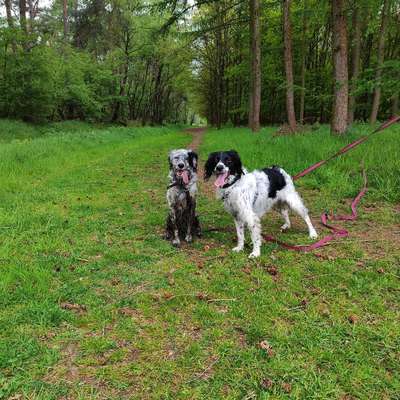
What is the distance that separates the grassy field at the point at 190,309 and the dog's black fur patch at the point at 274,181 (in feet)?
2.64

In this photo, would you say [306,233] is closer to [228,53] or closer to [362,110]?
[362,110]

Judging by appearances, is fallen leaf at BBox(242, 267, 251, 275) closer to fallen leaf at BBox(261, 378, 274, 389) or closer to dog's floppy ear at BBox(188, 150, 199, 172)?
fallen leaf at BBox(261, 378, 274, 389)

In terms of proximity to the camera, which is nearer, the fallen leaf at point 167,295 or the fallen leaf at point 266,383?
the fallen leaf at point 266,383

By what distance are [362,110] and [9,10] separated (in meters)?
29.0

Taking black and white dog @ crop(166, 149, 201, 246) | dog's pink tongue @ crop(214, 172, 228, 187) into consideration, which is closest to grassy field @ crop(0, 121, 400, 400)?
black and white dog @ crop(166, 149, 201, 246)

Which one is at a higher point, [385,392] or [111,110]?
[111,110]

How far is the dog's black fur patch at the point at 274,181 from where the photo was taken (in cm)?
504

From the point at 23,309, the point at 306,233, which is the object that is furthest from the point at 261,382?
the point at 306,233

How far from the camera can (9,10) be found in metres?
23.6

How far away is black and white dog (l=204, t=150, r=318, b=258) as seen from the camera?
15.2ft

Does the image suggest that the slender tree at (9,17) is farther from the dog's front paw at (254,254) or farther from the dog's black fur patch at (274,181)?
the dog's front paw at (254,254)

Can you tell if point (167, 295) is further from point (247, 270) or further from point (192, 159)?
point (192, 159)

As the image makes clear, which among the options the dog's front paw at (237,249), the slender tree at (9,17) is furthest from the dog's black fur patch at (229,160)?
the slender tree at (9,17)

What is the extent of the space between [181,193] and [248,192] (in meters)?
1.05
